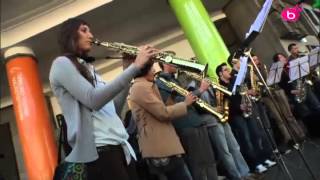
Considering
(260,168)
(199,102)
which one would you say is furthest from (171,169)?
(260,168)

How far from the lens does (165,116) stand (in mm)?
3256

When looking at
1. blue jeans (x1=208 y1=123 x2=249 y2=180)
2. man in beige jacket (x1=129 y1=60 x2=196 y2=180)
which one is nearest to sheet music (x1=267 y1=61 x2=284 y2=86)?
blue jeans (x1=208 y1=123 x2=249 y2=180)

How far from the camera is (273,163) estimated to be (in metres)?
4.84

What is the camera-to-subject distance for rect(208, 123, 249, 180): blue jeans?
13.9 ft

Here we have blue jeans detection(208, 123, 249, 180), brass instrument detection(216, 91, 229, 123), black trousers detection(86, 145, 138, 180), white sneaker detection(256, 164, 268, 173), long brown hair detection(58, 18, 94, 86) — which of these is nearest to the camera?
black trousers detection(86, 145, 138, 180)

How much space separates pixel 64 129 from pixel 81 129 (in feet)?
0.57

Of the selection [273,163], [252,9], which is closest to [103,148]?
[273,163]

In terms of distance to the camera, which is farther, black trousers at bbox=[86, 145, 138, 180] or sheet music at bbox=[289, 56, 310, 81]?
sheet music at bbox=[289, 56, 310, 81]

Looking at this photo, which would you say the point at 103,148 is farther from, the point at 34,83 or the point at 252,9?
the point at 252,9

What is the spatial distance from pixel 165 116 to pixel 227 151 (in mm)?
1343

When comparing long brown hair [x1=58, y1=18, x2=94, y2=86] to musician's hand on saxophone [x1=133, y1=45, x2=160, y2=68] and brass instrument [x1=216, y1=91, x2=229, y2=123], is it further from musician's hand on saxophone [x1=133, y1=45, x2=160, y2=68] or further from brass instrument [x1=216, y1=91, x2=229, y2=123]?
brass instrument [x1=216, y1=91, x2=229, y2=123]

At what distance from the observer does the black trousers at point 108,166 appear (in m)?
1.75

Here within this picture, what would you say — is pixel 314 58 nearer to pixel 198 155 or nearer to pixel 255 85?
pixel 255 85

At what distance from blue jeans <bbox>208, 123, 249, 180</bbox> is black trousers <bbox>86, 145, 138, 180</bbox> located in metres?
2.62
